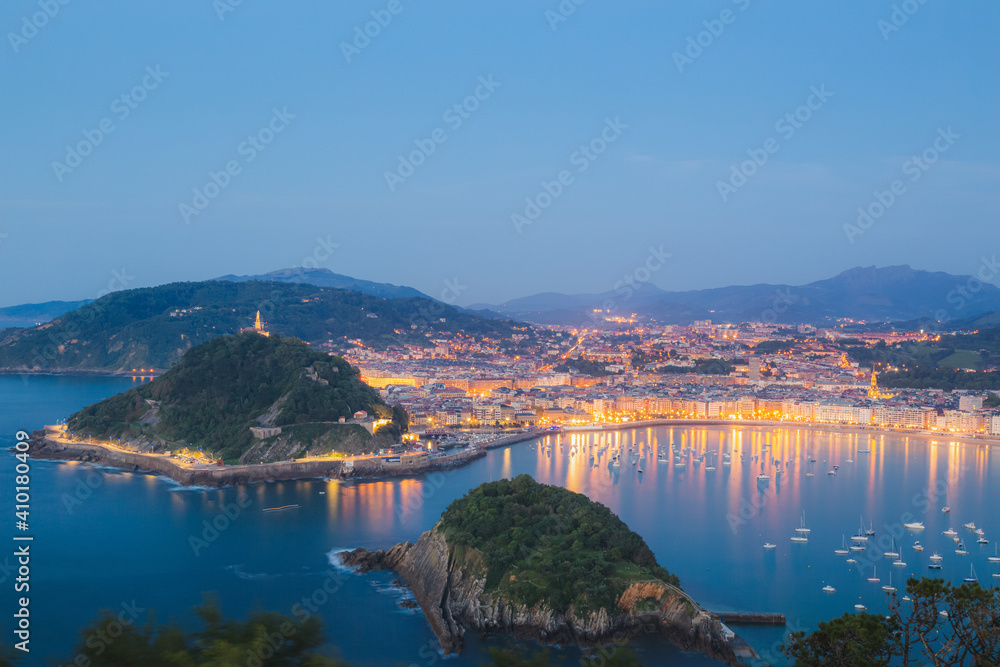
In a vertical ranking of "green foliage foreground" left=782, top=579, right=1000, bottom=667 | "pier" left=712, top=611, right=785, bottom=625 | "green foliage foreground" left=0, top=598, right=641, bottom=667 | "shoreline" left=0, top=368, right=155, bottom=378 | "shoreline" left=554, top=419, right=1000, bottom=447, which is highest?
"green foliage foreground" left=0, top=598, right=641, bottom=667

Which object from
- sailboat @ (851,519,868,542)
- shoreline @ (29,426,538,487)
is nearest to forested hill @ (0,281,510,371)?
shoreline @ (29,426,538,487)

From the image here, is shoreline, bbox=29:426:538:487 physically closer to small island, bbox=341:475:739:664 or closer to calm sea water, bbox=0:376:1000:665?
calm sea water, bbox=0:376:1000:665

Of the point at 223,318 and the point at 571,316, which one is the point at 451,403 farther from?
the point at 571,316

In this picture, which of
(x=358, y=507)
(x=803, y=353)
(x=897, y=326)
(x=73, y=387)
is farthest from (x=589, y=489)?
(x=897, y=326)

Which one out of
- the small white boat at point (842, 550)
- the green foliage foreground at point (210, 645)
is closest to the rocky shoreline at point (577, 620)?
the small white boat at point (842, 550)

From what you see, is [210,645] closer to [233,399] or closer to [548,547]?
[548,547]
